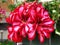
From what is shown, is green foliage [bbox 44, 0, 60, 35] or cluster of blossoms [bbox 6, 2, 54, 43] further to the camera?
green foliage [bbox 44, 0, 60, 35]

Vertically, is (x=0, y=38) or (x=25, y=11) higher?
(x=25, y=11)

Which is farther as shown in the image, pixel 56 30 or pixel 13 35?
pixel 56 30

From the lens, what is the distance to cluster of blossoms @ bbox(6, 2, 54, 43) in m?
0.65

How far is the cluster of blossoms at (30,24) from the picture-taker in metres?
0.65

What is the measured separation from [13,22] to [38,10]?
89 millimetres

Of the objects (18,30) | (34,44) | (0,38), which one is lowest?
(0,38)

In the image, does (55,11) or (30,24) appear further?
(55,11)

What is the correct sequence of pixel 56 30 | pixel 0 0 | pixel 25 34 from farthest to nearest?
pixel 0 0 < pixel 56 30 < pixel 25 34

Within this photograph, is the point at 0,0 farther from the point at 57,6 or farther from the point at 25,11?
the point at 25,11

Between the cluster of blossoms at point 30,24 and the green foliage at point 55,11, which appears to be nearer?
the cluster of blossoms at point 30,24

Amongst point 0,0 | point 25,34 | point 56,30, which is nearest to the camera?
point 25,34

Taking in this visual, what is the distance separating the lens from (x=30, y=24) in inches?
25.5

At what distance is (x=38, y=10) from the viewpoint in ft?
2.19

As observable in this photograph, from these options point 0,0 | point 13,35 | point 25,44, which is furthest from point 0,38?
point 13,35
